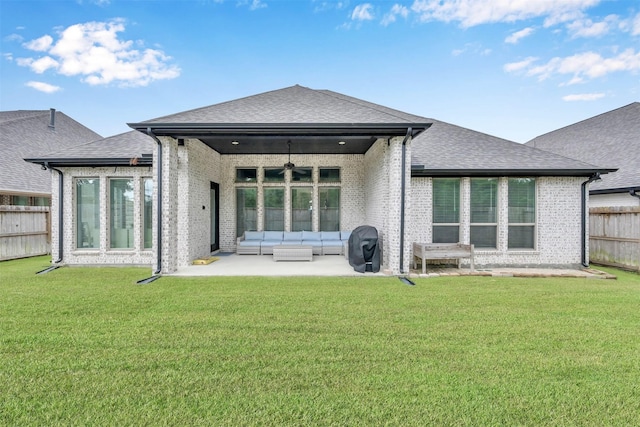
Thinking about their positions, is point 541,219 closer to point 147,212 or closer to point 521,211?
point 521,211

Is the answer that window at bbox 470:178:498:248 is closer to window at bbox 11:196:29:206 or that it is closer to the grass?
the grass

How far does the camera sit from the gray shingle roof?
6.98 m

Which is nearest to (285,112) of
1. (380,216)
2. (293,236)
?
(380,216)

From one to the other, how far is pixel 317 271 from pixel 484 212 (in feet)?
16.4

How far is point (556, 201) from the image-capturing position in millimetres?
8500

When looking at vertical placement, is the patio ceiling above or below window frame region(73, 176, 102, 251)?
above

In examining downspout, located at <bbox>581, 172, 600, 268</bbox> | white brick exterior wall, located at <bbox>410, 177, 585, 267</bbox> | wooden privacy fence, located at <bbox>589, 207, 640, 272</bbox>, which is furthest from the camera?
white brick exterior wall, located at <bbox>410, 177, 585, 267</bbox>

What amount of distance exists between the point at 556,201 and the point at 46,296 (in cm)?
1196

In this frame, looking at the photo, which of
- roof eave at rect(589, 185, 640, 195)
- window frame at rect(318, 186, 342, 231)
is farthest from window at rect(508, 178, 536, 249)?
window frame at rect(318, 186, 342, 231)

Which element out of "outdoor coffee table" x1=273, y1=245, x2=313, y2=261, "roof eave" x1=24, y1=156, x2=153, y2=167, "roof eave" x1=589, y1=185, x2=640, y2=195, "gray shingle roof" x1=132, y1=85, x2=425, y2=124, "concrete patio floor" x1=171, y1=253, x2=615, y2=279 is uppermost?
"gray shingle roof" x1=132, y1=85, x2=425, y2=124

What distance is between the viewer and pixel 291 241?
11.0m

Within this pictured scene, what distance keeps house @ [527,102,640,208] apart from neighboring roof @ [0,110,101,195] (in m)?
20.4

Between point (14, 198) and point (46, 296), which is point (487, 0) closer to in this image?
point (46, 296)

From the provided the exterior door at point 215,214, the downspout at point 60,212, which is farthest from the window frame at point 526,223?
the downspout at point 60,212
